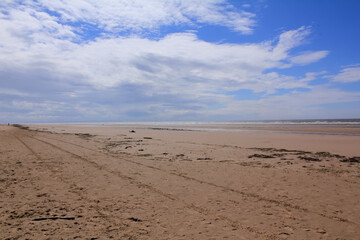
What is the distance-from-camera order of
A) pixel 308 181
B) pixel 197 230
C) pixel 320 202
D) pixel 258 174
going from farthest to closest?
pixel 258 174 → pixel 308 181 → pixel 320 202 → pixel 197 230

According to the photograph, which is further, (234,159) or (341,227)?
(234,159)

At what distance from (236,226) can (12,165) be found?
8855 mm

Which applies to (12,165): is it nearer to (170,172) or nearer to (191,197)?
(170,172)

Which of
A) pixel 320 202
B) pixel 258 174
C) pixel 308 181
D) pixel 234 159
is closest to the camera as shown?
pixel 320 202

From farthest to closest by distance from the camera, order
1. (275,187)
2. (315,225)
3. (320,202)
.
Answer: (275,187) → (320,202) → (315,225)

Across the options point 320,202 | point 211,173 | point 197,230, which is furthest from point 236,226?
point 211,173

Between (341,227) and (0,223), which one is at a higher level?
(0,223)

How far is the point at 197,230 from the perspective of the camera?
12.8 feet

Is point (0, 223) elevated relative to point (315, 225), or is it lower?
elevated

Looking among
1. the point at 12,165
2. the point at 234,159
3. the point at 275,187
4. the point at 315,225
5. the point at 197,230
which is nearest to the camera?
the point at 197,230


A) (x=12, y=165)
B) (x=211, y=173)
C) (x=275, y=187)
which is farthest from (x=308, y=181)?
(x=12, y=165)

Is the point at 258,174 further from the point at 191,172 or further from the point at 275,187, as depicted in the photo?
the point at 191,172

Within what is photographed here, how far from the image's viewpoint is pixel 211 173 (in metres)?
8.10

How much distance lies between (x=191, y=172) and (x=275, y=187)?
9.63ft
